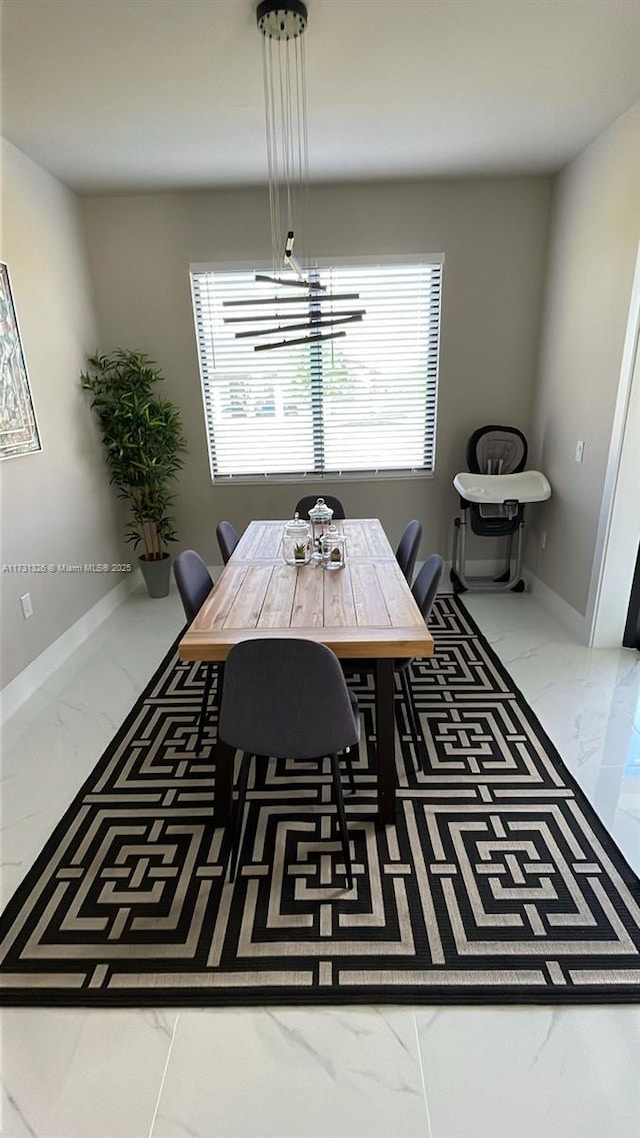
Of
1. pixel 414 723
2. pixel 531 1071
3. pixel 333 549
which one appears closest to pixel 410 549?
pixel 333 549

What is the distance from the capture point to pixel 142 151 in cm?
304

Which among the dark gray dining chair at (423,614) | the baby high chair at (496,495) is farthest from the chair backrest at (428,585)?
the baby high chair at (496,495)

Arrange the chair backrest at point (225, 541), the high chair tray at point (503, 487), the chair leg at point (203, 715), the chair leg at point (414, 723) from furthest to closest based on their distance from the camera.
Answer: the high chair tray at point (503, 487), the chair backrest at point (225, 541), the chair leg at point (203, 715), the chair leg at point (414, 723)

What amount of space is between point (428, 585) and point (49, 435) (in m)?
2.44

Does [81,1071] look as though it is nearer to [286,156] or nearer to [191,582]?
[191,582]

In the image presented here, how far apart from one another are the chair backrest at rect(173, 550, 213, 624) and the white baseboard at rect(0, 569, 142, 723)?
3.81ft

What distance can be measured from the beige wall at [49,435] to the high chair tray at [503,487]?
258 cm

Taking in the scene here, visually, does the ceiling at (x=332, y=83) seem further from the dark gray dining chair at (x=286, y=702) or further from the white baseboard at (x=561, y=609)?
the white baseboard at (x=561, y=609)

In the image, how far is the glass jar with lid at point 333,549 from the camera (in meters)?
2.55

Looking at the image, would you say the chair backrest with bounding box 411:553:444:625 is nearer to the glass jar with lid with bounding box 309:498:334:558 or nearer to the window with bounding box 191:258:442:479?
the glass jar with lid with bounding box 309:498:334:558

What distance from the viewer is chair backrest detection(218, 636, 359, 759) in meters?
1.56

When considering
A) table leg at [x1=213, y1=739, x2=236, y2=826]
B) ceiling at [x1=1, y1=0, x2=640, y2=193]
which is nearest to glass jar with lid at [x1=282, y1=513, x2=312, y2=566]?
table leg at [x1=213, y1=739, x2=236, y2=826]

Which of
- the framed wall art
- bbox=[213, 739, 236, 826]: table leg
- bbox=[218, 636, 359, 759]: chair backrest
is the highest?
the framed wall art

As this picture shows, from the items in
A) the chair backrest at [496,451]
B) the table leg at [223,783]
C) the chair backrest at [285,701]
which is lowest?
the table leg at [223,783]
